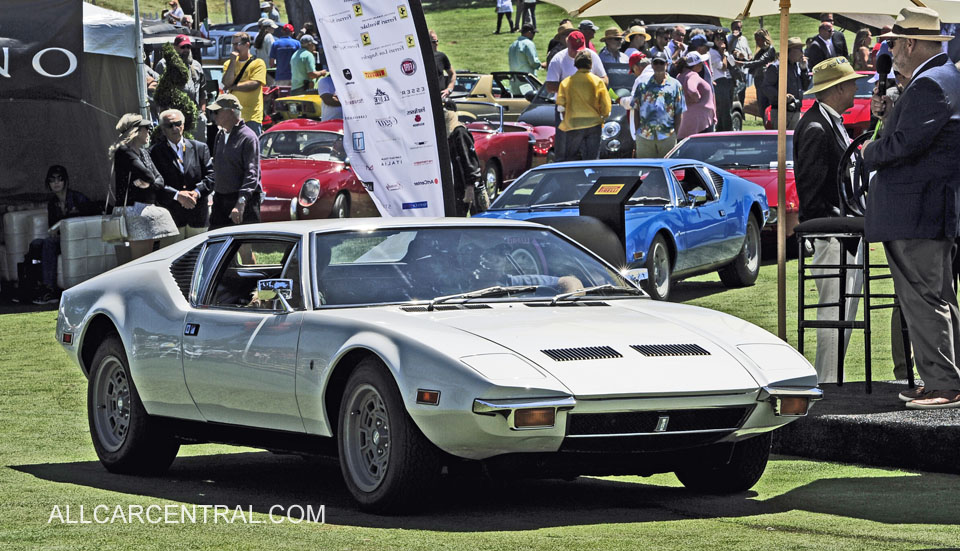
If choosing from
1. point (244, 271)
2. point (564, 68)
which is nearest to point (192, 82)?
point (564, 68)

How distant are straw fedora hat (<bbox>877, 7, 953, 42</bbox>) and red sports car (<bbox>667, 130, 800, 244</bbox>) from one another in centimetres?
973

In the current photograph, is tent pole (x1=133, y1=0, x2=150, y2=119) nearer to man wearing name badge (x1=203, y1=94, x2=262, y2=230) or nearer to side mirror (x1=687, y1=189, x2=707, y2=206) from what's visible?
man wearing name badge (x1=203, y1=94, x2=262, y2=230)

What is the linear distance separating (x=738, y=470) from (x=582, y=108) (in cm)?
1218

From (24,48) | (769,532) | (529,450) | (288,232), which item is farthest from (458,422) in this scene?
(24,48)

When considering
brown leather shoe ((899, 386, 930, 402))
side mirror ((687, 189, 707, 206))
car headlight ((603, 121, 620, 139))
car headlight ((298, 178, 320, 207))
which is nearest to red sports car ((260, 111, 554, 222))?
car headlight ((298, 178, 320, 207))

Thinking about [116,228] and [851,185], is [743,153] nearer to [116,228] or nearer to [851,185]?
[116,228]

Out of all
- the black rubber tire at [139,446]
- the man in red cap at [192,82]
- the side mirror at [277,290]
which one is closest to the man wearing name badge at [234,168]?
the black rubber tire at [139,446]

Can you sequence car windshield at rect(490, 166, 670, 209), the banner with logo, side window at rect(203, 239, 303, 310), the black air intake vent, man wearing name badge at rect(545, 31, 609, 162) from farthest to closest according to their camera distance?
man wearing name badge at rect(545, 31, 609, 162) → the banner with logo → car windshield at rect(490, 166, 670, 209) → the black air intake vent → side window at rect(203, 239, 303, 310)

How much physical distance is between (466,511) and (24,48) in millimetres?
11531

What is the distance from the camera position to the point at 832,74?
9789 millimetres

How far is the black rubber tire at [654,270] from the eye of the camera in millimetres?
14491

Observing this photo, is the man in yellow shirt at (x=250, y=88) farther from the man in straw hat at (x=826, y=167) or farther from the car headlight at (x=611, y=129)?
the man in straw hat at (x=826, y=167)

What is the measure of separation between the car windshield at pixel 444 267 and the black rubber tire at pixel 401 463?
0.85 meters

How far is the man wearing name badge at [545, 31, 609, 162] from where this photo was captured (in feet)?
63.6
